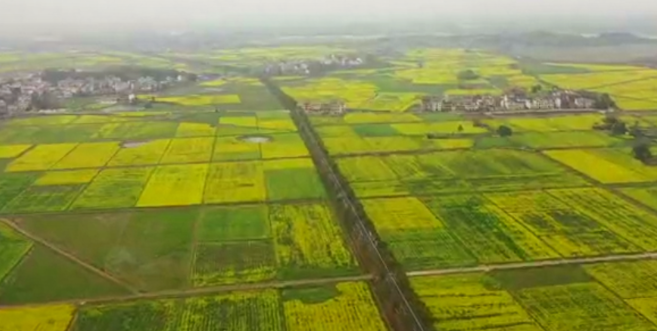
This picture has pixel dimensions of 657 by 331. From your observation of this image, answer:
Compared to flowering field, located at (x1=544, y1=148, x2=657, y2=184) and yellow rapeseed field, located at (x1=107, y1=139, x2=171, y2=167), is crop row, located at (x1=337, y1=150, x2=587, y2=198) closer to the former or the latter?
flowering field, located at (x1=544, y1=148, x2=657, y2=184)

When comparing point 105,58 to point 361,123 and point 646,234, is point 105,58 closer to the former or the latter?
point 361,123

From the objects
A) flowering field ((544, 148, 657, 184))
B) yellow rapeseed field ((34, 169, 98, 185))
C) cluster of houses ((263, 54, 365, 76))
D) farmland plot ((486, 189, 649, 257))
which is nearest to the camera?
farmland plot ((486, 189, 649, 257))

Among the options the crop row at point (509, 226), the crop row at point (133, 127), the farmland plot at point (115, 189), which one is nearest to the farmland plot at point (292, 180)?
the crop row at point (509, 226)

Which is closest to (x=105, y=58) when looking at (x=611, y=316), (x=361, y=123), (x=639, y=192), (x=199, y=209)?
(x=361, y=123)

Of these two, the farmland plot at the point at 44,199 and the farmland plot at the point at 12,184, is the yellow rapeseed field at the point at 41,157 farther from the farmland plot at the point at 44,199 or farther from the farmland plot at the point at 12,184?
the farmland plot at the point at 44,199

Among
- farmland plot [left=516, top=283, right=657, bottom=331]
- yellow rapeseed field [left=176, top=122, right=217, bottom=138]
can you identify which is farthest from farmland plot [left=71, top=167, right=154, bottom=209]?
farmland plot [left=516, top=283, right=657, bottom=331]

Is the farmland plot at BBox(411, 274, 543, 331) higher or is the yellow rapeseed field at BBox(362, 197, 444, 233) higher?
the yellow rapeseed field at BBox(362, 197, 444, 233)
